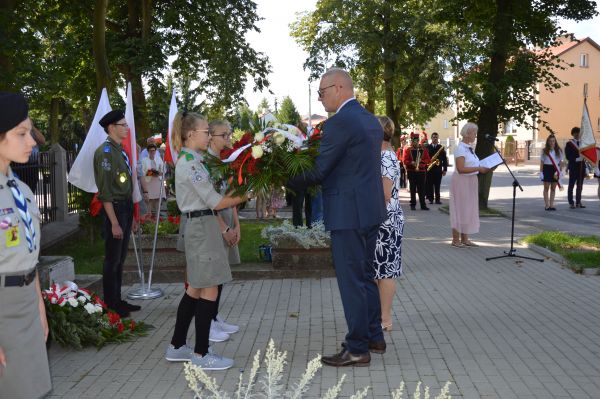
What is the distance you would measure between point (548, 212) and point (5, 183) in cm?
1750

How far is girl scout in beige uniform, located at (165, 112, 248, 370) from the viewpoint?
17.0 ft

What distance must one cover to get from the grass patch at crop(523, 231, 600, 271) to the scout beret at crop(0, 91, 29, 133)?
813 cm

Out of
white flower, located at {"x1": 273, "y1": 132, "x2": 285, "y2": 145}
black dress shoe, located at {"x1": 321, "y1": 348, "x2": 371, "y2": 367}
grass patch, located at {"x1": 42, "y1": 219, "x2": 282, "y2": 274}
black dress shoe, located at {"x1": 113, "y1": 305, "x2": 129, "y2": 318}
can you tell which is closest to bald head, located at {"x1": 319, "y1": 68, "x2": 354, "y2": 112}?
white flower, located at {"x1": 273, "y1": 132, "x2": 285, "y2": 145}

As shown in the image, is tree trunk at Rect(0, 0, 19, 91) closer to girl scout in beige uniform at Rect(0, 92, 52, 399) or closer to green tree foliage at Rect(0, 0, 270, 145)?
green tree foliage at Rect(0, 0, 270, 145)

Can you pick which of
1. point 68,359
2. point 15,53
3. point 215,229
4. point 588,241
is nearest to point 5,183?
point 215,229

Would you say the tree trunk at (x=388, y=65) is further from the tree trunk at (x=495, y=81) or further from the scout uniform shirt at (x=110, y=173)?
the scout uniform shirt at (x=110, y=173)

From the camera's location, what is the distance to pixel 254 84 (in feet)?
80.3

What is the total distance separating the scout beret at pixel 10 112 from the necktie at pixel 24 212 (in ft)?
0.85

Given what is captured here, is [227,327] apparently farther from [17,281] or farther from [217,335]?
[17,281]

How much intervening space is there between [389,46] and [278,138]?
30276 mm

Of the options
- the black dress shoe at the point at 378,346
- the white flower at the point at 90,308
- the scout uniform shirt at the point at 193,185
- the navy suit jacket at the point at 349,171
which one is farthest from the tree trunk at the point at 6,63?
the black dress shoe at the point at 378,346

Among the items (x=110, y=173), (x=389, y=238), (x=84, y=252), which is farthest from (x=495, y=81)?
(x=110, y=173)

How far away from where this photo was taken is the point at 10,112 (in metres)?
2.95

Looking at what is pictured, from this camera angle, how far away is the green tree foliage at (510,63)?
17.7 meters
